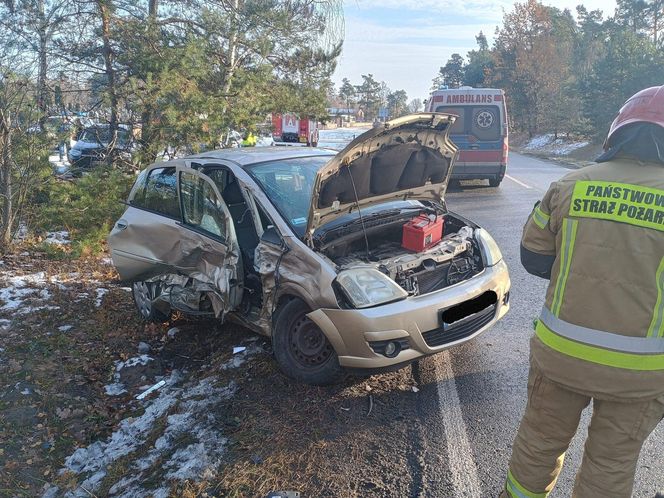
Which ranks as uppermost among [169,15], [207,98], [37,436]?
[169,15]

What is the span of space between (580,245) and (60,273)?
6.73 meters

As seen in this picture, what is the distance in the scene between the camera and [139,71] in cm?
856

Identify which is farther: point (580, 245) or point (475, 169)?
point (475, 169)

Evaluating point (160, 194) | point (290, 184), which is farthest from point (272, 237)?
point (160, 194)

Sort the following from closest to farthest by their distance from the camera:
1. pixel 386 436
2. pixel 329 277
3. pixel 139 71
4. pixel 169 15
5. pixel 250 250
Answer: pixel 386 436
pixel 329 277
pixel 250 250
pixel 139 71
pixel 169 15

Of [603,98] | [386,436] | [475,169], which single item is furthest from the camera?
[603,98]

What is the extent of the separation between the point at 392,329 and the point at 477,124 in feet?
32.8

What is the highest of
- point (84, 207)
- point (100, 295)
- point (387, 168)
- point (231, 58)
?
point (231, 58)

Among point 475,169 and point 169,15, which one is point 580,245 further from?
point 475,169

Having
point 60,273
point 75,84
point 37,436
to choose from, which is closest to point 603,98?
point 75,84

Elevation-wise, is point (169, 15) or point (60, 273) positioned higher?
point (169, 15)

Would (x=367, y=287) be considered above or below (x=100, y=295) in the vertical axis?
above

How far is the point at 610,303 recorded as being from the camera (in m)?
1.92

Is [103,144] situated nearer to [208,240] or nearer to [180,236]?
[180,236]
